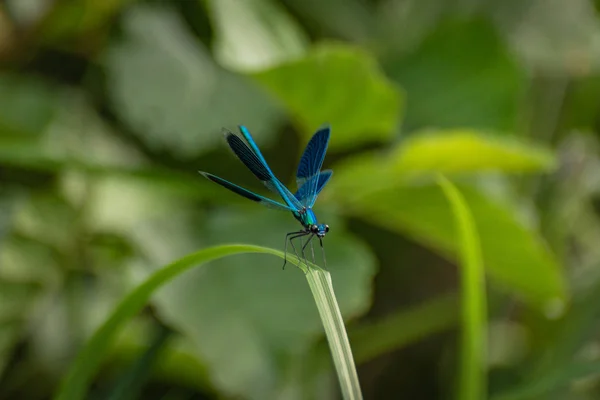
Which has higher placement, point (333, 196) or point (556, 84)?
point (556, 84)

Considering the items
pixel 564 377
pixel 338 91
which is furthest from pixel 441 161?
pixel 564 377

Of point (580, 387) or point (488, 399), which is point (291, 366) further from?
point (580, 387)

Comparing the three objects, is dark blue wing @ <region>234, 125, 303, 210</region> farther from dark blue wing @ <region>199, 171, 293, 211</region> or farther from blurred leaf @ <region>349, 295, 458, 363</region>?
blurred leaf @ <region>349, 295, 458, 363</region>

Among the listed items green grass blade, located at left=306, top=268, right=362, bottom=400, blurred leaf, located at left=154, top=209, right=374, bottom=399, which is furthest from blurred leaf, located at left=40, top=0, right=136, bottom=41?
green grass blade, located at left=306, top=268, right=362, bottom=400

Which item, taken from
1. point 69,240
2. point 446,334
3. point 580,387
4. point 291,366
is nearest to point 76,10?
point 69,240

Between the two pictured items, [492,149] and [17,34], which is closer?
[492,149]

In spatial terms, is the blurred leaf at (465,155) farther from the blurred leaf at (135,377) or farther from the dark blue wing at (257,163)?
the blurred leaf at (135,377)

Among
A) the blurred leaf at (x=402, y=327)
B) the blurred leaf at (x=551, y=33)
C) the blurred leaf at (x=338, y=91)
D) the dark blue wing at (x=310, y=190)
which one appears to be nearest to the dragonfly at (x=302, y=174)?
the dark blue wing at (x=310, y=190)
